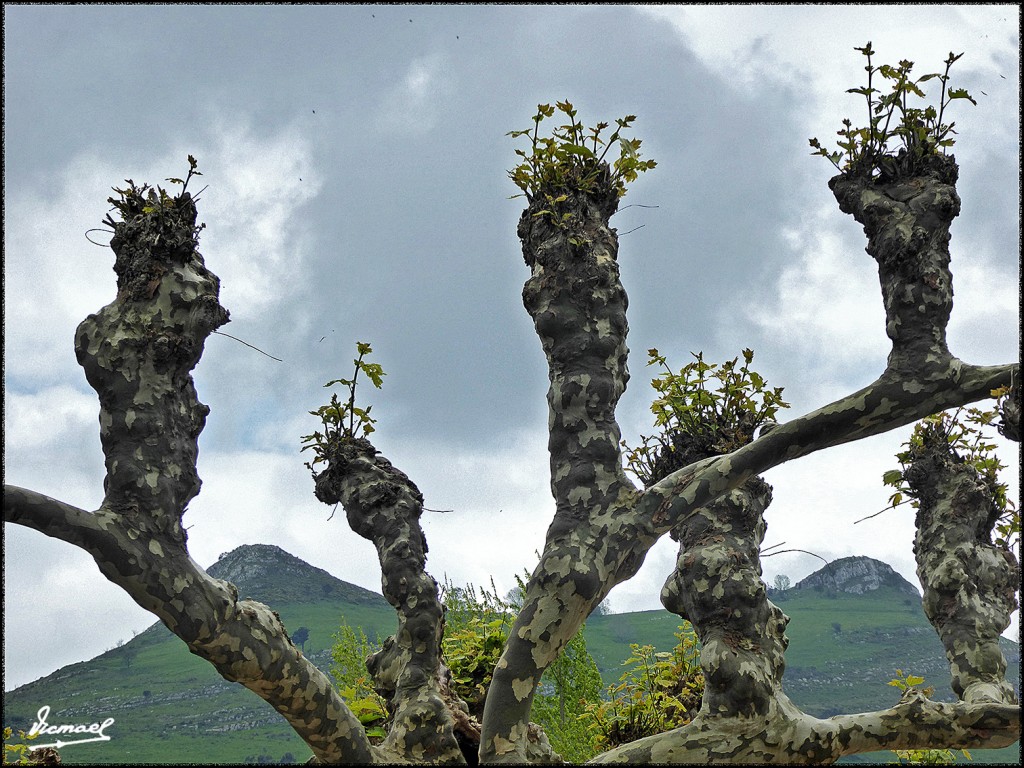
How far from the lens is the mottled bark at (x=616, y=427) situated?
22.2ft

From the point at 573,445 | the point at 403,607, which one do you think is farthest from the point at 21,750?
the point at 573,445

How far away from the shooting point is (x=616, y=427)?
7.28 meters

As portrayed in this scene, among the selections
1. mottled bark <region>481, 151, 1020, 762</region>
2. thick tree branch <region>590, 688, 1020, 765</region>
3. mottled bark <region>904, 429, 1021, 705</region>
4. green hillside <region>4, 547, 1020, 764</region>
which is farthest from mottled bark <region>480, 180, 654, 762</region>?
green hillside <region>4, 547, 1020, 764</region>

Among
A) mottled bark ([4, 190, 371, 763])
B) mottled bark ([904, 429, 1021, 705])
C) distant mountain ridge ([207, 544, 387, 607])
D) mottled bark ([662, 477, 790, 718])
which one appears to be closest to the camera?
mottled bark ([4, 190, 371, 763])

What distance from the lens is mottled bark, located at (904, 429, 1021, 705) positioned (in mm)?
9133

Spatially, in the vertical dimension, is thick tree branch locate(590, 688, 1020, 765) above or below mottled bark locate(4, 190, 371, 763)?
below

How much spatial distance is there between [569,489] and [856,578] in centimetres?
4910

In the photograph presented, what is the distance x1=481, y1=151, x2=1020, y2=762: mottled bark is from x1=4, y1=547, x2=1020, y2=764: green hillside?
28823 mm

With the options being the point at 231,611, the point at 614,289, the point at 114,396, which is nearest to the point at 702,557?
the point at 614,289

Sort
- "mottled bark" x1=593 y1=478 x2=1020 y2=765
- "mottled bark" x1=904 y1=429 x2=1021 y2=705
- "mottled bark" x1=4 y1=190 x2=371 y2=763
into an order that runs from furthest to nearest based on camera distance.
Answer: "mottled bark" x1=904 y1=429 x2=1021 y2=705 < "mottled bark" x1=593 y1=478 x2=1020 y2=765 < "mottled bark" x1=4 y1=190 x2=371 y2=763

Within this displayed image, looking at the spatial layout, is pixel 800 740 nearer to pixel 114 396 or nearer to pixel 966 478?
pixel 966 478

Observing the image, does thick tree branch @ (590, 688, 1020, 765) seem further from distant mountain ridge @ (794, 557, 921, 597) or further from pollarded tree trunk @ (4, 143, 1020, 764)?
distant mountain ridge @ (794, 557, 921, 597)

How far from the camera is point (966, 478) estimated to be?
32.6 ft

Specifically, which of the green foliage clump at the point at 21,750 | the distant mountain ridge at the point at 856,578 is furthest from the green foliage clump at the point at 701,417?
the distant mountain ridge at the point at 856,578
